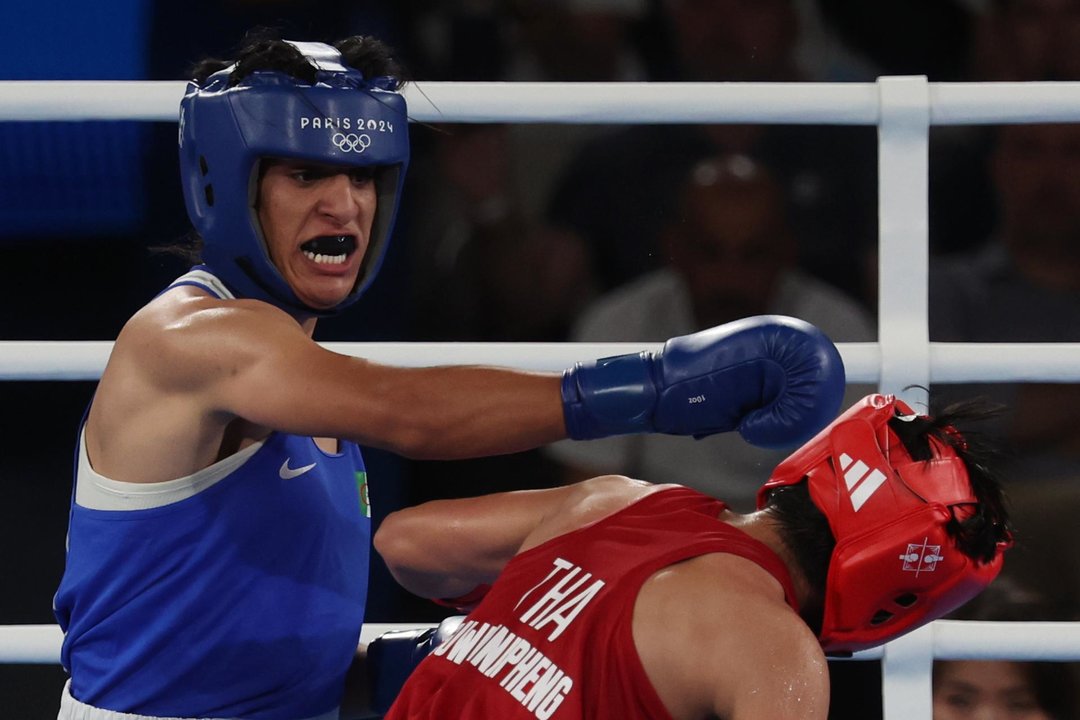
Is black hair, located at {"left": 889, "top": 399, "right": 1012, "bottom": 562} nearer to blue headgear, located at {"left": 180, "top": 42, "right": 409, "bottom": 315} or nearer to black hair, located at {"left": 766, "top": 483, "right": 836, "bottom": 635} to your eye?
black hair, located at {"left": 766, "top": 483, "right": 836, "bottom": 635}

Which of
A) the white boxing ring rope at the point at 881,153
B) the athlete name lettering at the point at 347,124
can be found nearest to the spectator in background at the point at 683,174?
the white boxing ring rope at the point at 881,153

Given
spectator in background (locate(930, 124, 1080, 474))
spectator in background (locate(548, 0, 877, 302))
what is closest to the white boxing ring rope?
spectator in background (locate(930, 124, 1080, 474))

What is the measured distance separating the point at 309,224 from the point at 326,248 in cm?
4

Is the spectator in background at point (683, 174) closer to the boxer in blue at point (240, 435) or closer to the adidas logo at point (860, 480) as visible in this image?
the boxer in blue at point (240, 435)

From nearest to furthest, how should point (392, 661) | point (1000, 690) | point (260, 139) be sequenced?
point (260, 139) → point (392, 661) → point (1000, 690)

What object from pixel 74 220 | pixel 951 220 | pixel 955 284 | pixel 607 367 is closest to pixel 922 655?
pixel 607 367

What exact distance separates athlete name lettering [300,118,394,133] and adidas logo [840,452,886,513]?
0.69 metres

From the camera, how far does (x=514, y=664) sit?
1417 millimetres

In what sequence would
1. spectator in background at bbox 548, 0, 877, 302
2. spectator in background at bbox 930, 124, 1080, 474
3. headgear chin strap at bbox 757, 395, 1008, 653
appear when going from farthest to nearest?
spectator in background at bbox 548, 0, 877, 302
spectator in background at bbox 930, 124, 1080, 474
headgear chin strap at bbox 757, 395, 1008, 653

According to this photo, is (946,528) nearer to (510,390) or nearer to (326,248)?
(510,390)

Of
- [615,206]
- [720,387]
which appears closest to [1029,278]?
[615,206]

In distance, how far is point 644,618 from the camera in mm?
1385

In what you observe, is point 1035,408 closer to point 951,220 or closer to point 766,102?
point 951,220

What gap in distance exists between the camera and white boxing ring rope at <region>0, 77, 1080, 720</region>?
199 cm
